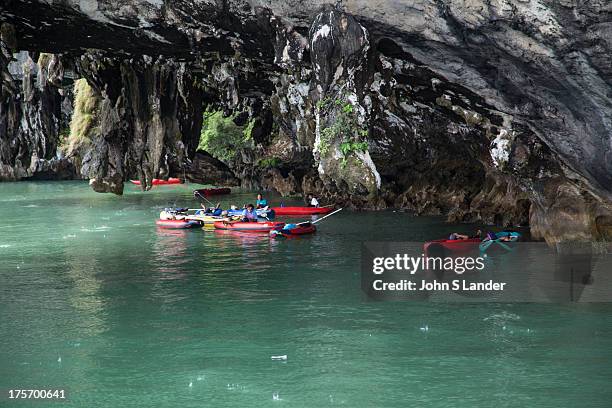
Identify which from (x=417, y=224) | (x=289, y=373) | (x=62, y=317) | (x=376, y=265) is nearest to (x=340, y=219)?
(x=417, y=224)

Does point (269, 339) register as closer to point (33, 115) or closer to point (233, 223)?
point (33, 115)

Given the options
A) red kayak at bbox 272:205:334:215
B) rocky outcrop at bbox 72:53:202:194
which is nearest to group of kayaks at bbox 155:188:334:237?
red kayak at bbox 272:205:334:215

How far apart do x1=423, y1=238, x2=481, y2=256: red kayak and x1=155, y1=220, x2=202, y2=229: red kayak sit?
Result: 11473mm

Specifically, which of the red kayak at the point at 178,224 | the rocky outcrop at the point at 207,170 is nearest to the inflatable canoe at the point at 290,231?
the red kayak at the point at 178,224

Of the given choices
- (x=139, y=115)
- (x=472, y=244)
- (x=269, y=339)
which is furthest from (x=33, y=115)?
(x=472, y=244)

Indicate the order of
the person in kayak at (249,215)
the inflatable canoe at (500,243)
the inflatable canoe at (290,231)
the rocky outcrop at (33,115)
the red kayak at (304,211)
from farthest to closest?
the red kayak at (304,211) → the person in kayak at (249,215) → the inflatable canoe at (290,231) → the inflatable canoe at (500,243) → the rocky outcrop at (33,115)

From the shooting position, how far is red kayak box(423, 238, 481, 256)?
71.9 ft

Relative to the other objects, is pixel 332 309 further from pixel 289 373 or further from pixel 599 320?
pixel 599 320

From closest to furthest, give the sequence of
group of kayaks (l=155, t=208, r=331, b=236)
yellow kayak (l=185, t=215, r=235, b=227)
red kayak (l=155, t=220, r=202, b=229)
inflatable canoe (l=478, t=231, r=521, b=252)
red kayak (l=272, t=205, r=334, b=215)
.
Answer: inflatable canoe (l=478, t=231, r=521, b=252) < group of kayaks (l=155, t=208, r=331, b=236) < red kayak (l=155, t=220, r=202, b=229) < yellow kayak (l=185, t=215, r=235, b=227) < red kayak (l=272, t=205, r=334, b=215)

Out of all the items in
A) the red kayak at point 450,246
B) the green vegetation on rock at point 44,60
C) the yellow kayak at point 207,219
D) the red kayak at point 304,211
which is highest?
the green vegetation on rock at point 44,60

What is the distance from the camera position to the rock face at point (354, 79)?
12695mm

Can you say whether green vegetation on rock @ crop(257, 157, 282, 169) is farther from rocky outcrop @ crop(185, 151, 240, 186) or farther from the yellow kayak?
the yellow kayak

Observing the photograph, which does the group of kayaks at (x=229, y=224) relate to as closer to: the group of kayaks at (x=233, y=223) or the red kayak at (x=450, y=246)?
the group of kayaks at (x=233, y=223)

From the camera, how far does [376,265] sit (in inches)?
879
